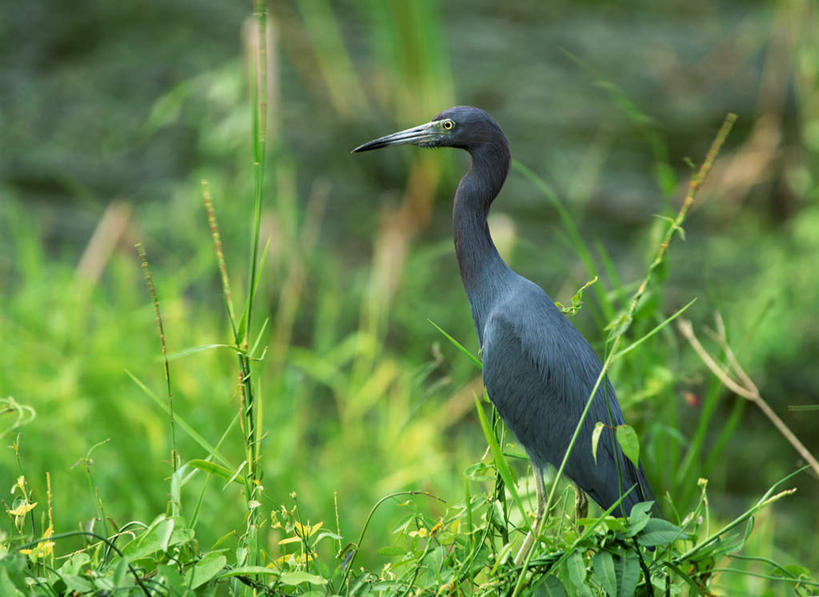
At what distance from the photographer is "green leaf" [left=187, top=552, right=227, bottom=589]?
4.65 ft

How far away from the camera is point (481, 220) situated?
2.11 meters

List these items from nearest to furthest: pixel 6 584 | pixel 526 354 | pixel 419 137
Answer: pixel 6 584 < pixel 526 354 < pixel 419 137

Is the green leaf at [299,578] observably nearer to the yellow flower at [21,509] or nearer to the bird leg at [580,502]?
the yellow flower at [21,509]

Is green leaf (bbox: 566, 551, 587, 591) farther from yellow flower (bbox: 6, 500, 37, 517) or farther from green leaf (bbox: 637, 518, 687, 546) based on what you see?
yellow flower (bbox: 6, 500, 37, 517)

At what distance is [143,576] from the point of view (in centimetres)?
149

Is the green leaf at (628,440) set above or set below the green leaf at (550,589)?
above

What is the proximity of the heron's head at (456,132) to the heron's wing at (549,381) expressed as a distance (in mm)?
382

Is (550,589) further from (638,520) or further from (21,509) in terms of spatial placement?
(21,509)

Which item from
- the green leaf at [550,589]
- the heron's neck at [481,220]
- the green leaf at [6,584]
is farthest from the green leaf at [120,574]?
the heron's neck at [481,220]

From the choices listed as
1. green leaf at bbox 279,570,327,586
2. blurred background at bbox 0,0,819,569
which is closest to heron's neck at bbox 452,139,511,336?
blurred background at bbox 0,0,819,569

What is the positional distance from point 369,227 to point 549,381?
12.1ft

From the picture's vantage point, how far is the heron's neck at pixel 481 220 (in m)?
2.09

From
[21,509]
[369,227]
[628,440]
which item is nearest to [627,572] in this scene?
[628,440]

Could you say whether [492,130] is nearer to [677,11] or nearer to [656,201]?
[656,201]
